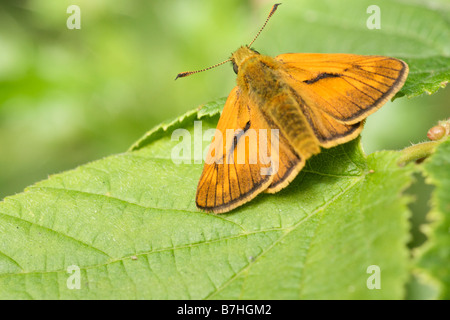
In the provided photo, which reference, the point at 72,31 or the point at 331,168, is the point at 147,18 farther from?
the point at 331,168

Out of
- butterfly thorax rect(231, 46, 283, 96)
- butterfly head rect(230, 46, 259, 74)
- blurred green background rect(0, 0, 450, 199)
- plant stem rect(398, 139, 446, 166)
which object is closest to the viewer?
plant stem rect(398, 139, 446, 166)

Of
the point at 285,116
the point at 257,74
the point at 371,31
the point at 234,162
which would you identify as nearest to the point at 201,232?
the point at 234,162

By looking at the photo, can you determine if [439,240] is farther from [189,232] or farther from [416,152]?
[189,232]

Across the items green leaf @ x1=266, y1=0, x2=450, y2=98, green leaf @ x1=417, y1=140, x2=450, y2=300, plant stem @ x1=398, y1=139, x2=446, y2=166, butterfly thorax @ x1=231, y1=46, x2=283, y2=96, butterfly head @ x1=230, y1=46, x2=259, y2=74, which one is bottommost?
green leaf @ x1=417, y1=140, x2=450, y2=300

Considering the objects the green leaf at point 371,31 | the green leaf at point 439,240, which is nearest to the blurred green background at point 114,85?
the green leaf at point 371,31

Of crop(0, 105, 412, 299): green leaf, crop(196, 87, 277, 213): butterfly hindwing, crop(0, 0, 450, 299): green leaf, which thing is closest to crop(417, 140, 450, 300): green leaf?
crop(0, 0, 450, 299): green leaf

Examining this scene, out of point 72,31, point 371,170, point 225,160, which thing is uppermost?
point 72,31

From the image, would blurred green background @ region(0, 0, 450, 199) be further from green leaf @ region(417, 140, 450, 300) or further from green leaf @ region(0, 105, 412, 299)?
green leaf @ region(417, 140, 450, 300)
